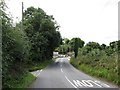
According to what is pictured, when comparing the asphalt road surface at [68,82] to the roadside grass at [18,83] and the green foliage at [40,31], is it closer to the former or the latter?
the roadside grass at [18,83]

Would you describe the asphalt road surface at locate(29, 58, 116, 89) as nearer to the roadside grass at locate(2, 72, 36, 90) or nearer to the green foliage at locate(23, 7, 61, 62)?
the roadside grass at locate(2, 72, 36, 90)

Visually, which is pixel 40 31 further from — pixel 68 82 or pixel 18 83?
pixel 18 83

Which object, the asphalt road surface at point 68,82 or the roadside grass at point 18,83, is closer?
the roadside grass at point 18,83

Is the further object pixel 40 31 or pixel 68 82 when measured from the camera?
pixel 40 31

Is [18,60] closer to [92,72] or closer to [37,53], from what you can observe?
[92,72]

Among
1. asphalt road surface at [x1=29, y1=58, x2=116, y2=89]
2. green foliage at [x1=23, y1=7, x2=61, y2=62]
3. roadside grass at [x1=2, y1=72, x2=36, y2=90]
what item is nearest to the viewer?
roadside grass at [x1=2, y1=72, x2=36, y2=90]

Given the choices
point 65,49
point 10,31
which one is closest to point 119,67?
point 10,31

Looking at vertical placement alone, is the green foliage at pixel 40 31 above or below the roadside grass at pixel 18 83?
above

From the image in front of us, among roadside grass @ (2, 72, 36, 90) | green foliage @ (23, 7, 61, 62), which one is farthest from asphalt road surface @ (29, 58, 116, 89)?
green foliage @ (23, 7, 61, 62)

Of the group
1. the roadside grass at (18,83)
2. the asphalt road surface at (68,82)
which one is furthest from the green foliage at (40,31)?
the roadside grass at (18,83)

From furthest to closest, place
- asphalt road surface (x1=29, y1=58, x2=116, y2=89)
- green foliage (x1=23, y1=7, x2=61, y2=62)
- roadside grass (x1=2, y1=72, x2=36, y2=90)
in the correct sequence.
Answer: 1. green foliage (x1=23, y1=7, x2=61, y2=62)
2. asphalt road surface (x1=29, y1=58, x2=116, y2=89)
3. roadside grass (x1=2, y1=72, x2=36, y2=90)

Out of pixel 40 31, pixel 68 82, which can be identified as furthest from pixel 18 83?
pixel 40 31

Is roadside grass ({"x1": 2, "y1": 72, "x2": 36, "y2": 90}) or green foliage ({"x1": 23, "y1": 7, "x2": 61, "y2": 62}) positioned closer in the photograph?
roadside grass ({"x1": 2, "y1": 72, "x2": 36, "y2": 90})

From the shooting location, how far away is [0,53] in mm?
14469
